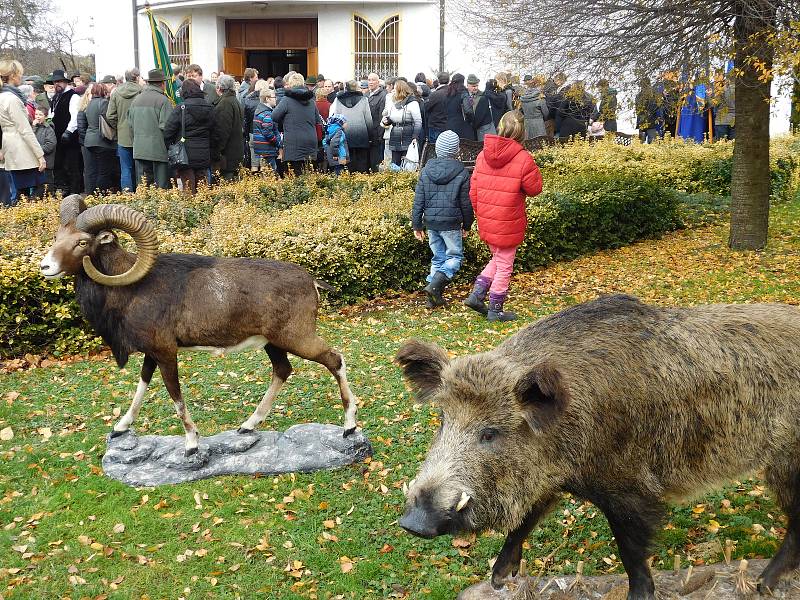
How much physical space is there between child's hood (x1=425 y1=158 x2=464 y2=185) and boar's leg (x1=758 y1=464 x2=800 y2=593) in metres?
6.07

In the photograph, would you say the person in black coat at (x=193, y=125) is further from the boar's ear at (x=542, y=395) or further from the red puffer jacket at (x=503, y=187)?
the boar's ear at (x=542, y=395)

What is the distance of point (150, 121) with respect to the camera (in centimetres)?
1444

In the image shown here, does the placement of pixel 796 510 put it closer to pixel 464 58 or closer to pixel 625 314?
pixel 625 314

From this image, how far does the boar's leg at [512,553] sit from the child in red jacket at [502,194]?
5.27m

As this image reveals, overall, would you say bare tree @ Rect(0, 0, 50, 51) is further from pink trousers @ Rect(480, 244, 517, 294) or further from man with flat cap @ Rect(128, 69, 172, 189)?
pink trousers @ Rect(480, 244, 517, 294)

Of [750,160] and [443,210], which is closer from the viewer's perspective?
[443,210]

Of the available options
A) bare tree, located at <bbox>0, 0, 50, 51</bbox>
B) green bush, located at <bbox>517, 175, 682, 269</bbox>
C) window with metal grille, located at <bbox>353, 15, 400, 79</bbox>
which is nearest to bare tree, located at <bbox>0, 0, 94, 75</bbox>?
bare tree, located at <bbox>0, 0, 50, 51</bbox>

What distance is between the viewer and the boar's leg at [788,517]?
14.4 ft

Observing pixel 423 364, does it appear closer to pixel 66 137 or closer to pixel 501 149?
pixel 501 149

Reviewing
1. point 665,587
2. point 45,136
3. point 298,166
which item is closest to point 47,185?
point 45,136

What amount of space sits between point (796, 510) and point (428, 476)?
2067 mm

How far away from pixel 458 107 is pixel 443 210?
7.86 metres

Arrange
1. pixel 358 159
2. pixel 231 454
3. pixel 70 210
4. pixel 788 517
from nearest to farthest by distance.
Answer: pixel 788 517 < pixel 70 210 < pixel 231 454 < pixel 358 159

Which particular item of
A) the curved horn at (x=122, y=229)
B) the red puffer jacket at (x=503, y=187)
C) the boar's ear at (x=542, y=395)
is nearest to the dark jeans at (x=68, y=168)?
the red puffer jacket at (x=503, y=187)
